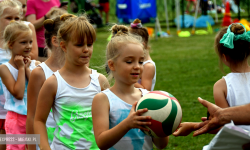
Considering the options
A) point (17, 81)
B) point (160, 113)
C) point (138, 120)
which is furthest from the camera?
point (17, 81)

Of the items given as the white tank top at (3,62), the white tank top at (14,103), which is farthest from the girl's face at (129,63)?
the white tank top at (3,62)

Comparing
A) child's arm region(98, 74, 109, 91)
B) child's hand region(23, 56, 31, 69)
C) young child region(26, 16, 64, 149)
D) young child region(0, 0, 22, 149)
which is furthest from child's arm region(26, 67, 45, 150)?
young child region(0, 0, 22, 149)

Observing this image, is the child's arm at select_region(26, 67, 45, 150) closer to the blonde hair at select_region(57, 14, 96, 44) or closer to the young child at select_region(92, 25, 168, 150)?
the blonde hair at select_region(57, 14, 96, 44)

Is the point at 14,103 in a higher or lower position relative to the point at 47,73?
lower

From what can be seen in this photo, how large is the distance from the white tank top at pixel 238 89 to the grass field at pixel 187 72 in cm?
160

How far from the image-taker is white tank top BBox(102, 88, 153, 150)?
8.79 ft

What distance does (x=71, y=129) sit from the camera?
303 centimetres

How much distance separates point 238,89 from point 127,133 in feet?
3.48

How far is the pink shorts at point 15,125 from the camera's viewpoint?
157 inches

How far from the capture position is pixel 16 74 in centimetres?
410

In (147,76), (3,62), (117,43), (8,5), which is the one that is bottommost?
(147,76)

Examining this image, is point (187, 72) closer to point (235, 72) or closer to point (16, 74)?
point (16, 74)

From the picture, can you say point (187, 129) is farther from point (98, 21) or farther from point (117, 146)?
point (98, 21)

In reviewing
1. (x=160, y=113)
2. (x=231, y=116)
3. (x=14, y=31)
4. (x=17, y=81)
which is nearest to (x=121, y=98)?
(x=160, y=113)
